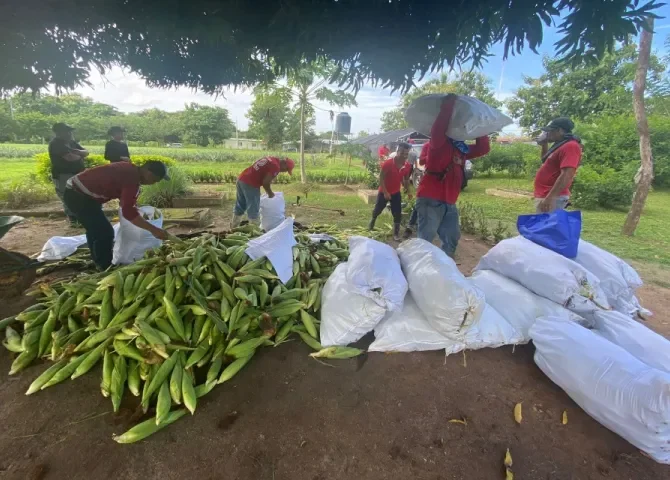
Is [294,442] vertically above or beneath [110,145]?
beneath

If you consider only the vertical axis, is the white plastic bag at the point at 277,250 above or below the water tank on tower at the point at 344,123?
below

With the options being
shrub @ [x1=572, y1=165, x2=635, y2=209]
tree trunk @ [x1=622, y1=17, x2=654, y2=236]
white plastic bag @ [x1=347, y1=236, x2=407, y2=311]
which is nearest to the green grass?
tree trunk @ [x1=622, y1=17, x2=654, y2=236]

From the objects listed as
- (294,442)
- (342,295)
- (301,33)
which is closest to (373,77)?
(301,33)

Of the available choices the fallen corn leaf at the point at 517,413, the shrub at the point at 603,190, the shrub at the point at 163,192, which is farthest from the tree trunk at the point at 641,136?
the shrub at the point at 163,192

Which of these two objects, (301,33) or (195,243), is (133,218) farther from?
(301,33)

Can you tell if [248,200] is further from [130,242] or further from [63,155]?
[63,155]

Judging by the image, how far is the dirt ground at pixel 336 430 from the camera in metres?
1.53

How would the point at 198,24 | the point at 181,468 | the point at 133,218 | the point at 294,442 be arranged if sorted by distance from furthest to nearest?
the point at 133,218 < the point at 198,24 < the point at 294,442 < the point at 181,468

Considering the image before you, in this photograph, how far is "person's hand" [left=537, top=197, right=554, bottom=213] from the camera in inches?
133

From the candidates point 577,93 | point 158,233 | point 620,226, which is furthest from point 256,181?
point 577,93

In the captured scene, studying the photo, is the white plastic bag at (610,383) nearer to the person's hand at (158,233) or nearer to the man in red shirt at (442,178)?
the man in red shirt at (442,178)

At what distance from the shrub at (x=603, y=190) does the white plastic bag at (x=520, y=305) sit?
9032mm

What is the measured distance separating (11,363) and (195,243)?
1.44m

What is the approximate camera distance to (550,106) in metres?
21.2
